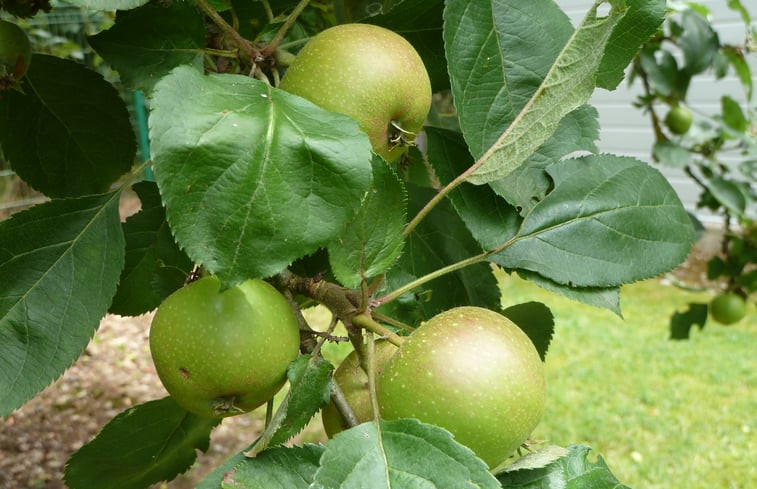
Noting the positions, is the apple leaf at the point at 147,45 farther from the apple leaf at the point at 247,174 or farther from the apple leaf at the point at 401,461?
the apple leaf at the point at 401,461

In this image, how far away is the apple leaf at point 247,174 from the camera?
1.82 feet

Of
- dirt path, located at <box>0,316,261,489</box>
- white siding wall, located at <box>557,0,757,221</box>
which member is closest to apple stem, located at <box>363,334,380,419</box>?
dirt path, located at <box>0,316,261,489</box>

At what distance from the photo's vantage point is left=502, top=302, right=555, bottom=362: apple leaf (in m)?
0.97

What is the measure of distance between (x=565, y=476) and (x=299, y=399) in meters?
0.25

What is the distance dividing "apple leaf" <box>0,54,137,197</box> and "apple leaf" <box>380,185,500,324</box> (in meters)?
0.37

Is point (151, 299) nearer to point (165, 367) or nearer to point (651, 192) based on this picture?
point (165, 367)

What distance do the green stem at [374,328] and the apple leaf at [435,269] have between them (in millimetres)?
138

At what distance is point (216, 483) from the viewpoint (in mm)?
645

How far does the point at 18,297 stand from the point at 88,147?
0.30m

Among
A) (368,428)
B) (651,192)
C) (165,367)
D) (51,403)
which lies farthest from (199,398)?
(51,403)

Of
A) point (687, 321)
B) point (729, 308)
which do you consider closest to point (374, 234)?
point (687, 321)

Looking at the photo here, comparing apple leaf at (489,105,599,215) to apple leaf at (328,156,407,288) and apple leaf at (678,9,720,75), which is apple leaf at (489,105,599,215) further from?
apple leaf at (678,9,720,75)

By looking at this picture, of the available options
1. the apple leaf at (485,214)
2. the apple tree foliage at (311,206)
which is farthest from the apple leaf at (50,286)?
the apple leaf at (485,214)

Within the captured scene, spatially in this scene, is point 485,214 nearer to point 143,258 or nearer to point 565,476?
point 565,476
